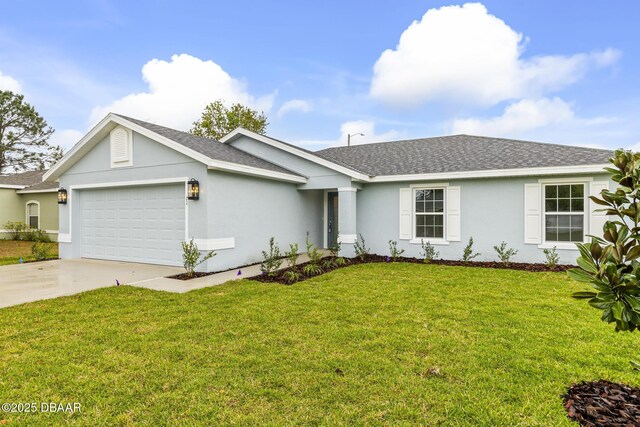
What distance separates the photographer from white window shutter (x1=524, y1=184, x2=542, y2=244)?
364 inches

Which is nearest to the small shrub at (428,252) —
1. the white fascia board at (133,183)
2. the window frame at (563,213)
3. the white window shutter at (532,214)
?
the white window shutter at (532,214)

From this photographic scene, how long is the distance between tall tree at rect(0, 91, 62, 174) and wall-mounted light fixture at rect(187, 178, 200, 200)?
28604mm

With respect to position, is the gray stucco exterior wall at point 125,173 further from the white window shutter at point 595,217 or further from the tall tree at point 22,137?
the tall tree at point 22,137

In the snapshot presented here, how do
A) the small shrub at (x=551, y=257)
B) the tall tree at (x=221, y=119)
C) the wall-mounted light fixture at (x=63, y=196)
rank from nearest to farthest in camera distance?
the small shrub at (x=551, y=257) < the wall-mounted light fixture at (x=63, y=196) < the tall tree at (x=221, y=119)

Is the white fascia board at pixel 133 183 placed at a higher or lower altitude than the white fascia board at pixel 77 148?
lower

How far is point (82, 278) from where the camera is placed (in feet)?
25.9

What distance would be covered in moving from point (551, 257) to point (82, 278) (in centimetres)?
1187

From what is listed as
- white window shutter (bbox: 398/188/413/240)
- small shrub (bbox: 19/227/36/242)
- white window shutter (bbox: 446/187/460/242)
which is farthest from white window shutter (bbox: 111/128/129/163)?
small shrub (bbox: 19/227/36/242)

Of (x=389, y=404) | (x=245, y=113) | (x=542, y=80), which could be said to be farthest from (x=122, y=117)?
(x=245, y=113)

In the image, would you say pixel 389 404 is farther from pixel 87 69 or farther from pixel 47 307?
pixel 87 69

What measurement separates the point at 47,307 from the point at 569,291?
9254 mm

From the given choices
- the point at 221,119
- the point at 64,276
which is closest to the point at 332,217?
the point at 64,276

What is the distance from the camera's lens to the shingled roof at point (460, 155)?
30.6ft

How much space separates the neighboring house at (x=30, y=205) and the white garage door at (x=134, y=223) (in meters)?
9.55
